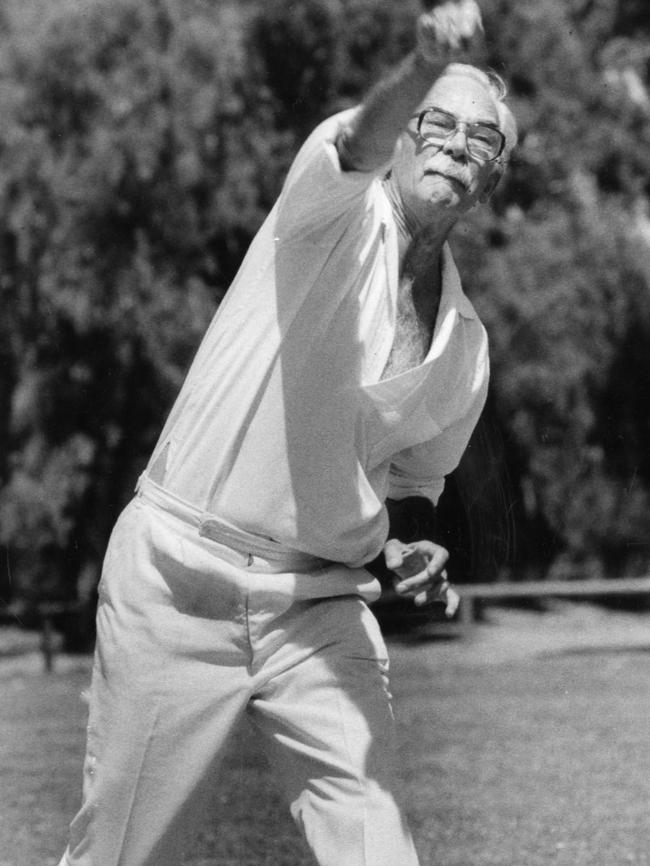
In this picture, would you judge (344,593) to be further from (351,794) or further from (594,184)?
(594,184)

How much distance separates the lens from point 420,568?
10.6 ft

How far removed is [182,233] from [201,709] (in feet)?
38.7

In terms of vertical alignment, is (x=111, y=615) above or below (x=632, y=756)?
above

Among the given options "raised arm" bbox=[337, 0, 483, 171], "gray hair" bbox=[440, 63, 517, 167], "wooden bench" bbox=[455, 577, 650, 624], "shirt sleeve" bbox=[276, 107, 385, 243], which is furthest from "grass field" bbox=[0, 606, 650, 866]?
"raised arm" bbox=[337, 0, 483, 171]

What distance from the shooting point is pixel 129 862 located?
2982 millimetres

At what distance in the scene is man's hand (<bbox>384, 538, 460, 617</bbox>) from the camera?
10.5ft

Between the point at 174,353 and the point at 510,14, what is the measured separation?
16.7 feet

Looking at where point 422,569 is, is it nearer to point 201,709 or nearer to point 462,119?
point 201,709

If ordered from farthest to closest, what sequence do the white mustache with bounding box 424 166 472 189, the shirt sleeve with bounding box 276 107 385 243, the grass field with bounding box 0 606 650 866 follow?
the grass field with bounding box 0 606 650 866
the white mustache with bounding box 424 166 472 189
the shirt sleeve with bounding box 276 107 385 243

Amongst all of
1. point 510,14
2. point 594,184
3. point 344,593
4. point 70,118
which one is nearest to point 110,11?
point 70,118

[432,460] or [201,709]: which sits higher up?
[432,460]

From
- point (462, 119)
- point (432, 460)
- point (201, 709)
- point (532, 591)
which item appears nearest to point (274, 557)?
point (201, 709)

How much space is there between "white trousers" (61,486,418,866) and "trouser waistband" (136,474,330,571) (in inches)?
0.5

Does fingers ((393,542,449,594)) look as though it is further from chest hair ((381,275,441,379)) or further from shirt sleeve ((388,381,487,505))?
chest hair ((381,275,441,379))
